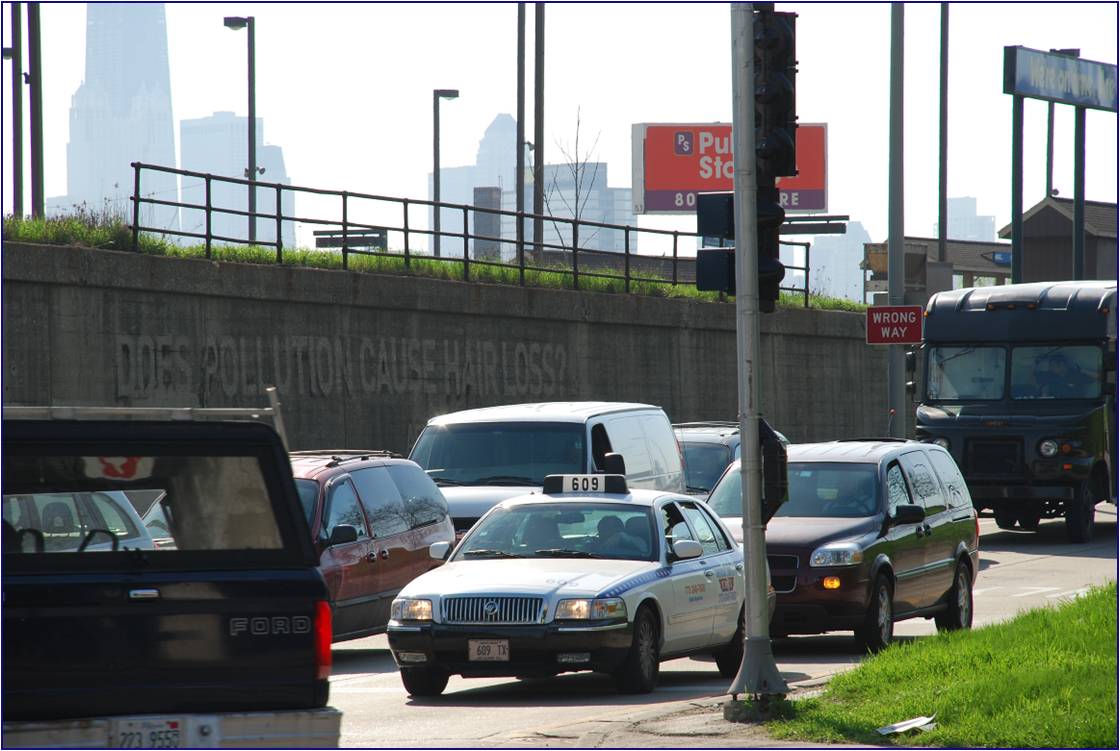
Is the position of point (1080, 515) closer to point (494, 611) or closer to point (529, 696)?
point (529, 696)

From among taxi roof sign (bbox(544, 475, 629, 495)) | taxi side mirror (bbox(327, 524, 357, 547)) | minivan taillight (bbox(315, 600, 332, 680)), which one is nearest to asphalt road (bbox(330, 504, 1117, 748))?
taxi side mirror (bbox(327, 524, 357, 547))

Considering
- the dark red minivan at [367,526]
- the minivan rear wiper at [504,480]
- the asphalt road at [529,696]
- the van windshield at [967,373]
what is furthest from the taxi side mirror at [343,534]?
the van windshield at [967,373]

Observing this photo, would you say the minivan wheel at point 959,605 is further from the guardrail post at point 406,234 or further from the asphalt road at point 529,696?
the guardrail post at point 406,234

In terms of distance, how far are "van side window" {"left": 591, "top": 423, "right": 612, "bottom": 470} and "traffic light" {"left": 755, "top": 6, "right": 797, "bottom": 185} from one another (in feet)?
27.3

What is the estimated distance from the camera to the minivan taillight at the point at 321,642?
24.6 feet

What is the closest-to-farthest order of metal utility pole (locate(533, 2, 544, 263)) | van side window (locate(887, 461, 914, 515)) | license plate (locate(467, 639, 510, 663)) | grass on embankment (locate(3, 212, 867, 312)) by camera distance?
license plate (locate(467, 639, 510, 663)) < van side window (locate(887, 461, 914, 515)) < grass on embankment (locate(3, 212, 867, 312)) < metal utility pole (locate(533, 2, 544, 263))

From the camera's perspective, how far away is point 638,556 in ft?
42.6

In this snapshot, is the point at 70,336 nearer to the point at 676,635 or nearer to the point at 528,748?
the point at 676,635

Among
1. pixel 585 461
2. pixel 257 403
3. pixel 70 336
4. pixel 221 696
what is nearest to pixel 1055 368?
pixel 585 461

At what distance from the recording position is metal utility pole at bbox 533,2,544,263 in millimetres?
35500

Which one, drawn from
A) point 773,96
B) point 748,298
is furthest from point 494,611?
point 773,96

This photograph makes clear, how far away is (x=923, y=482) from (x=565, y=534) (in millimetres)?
4713

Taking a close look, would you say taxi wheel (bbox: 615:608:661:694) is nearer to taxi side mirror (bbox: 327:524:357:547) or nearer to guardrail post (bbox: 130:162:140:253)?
taxi side mirror (bbox: 327:524:357:547)

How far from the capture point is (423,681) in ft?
40.2
